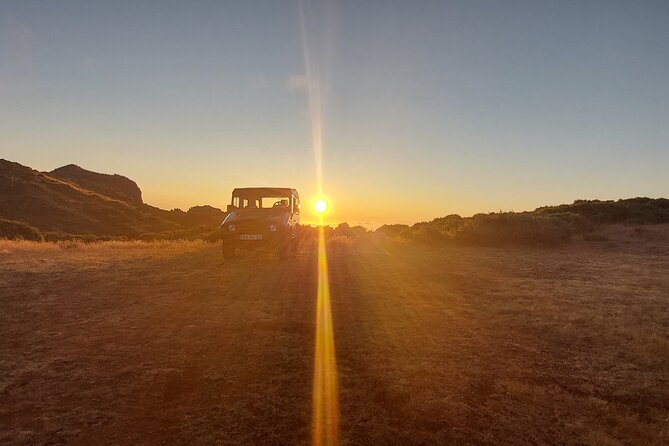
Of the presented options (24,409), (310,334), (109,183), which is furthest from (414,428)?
(109,183)

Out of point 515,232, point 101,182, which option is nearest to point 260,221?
point 515,232

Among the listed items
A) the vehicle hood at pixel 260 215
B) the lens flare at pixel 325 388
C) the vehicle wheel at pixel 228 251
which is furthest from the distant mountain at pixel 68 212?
the lens flare at pixel 325 388

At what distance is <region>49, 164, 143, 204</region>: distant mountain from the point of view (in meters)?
120

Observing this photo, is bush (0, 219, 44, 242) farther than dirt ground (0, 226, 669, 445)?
Yes

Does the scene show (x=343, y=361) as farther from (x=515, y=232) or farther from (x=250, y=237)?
(x=515, y=232)

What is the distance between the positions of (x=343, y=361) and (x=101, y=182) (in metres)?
152

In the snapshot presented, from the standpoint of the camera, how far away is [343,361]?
504 centimetres

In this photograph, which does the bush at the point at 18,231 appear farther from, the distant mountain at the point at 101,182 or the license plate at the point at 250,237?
the distant mountain at the point at 101,182

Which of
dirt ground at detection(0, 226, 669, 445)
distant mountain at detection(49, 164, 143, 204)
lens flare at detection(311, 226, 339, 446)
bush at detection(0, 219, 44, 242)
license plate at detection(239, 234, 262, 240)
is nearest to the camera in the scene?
lens flare at detection(311, 226, 339, 446)

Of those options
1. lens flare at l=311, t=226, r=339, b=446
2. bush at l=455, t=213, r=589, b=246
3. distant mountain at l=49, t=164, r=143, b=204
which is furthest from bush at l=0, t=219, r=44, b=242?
distant mountain at l=49, t=164, r=143, b=204

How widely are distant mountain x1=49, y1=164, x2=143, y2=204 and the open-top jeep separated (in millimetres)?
108545

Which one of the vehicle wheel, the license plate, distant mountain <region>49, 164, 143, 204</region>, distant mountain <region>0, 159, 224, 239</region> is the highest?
distant mountain <region>49, 164, 143, 204</region>

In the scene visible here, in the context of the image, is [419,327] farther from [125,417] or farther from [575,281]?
[575,281]

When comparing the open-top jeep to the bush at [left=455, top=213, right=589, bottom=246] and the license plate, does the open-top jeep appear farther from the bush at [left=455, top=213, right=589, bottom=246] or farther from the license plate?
the bush at [left=455, top=213, right=589, bottom=246]
